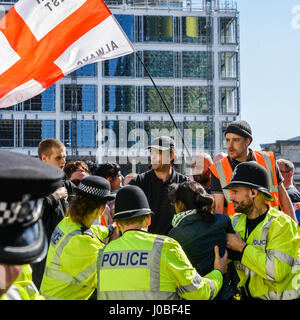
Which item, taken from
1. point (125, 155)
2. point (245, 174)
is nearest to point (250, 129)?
point (245, 174)

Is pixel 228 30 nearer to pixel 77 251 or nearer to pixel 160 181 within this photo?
pixel 160 181

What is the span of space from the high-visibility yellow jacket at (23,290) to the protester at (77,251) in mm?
1083

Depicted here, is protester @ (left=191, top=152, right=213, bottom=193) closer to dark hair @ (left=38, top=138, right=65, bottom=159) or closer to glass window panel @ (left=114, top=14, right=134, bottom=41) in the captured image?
dark hair @ (left=38, top=138, right=65, bottom=159)

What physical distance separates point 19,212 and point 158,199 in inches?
136

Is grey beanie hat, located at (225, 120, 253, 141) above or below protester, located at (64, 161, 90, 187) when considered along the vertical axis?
above

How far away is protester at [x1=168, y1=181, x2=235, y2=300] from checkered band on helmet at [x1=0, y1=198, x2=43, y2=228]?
1943 millimetres

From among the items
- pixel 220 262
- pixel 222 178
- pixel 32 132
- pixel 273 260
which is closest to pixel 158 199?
pixel 222 178

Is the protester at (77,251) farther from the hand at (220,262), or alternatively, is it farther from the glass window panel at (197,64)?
the glass window panel at (197,64)

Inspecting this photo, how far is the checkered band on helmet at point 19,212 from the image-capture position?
1393mm

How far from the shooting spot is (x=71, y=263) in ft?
11.5

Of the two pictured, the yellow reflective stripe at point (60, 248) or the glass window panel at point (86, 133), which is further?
the glass window panel at point (86, 133)

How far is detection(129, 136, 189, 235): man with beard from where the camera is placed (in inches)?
188

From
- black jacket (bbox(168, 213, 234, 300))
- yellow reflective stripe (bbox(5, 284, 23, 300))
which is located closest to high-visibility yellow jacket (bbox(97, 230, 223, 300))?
black jacket (bbox(168, 213, 234, 300))

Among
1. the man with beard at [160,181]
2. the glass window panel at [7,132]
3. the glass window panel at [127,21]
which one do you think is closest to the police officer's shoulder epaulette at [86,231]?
the man with beard at [160,181]
